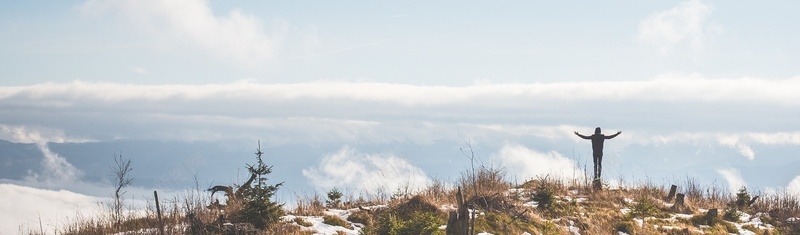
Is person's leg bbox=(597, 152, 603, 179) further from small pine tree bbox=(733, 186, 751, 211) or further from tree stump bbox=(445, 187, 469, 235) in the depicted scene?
tree stump bbox=(445, 187, 469, 235)

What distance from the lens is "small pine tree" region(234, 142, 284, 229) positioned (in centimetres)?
1254

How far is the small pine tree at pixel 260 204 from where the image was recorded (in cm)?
1254

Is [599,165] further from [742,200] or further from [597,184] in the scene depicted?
[742,200]

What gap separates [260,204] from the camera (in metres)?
12.6

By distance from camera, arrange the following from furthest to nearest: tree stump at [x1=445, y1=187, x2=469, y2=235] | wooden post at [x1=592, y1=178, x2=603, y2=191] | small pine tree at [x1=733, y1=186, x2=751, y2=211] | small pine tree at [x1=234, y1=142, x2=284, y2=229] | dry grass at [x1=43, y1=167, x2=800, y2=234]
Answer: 1. wooden post at [x1=592, y1=178, x2=603, y2=191]
2. small pine tree at [x1=733, y1=186, x2=751, y2=211]
3. dry grass at [x1=43, y1=167, x2=800, y2=234]
4. small pine tree at [x1=234, y1=142, x2=284, y2=229]
5. tree stump at [x1=445, y1=187, x2=469, y2=235]

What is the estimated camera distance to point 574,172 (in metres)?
21.1

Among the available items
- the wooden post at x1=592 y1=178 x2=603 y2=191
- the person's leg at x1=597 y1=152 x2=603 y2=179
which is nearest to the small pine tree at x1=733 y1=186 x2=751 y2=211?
the wooden post at x1=592 y1=178 x2=603 y2=191

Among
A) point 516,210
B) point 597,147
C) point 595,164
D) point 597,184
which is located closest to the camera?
point 516,210

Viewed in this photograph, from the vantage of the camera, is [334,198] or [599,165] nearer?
[334,198]

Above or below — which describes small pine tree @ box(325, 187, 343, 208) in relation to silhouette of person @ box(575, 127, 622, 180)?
below

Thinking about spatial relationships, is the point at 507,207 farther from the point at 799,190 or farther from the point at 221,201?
the point at 799,190

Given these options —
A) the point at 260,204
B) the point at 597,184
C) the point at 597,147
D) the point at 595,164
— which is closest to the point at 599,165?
the point at 595,164

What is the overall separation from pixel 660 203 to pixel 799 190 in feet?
17.9

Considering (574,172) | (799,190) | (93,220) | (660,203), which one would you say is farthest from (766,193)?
(93,220)
